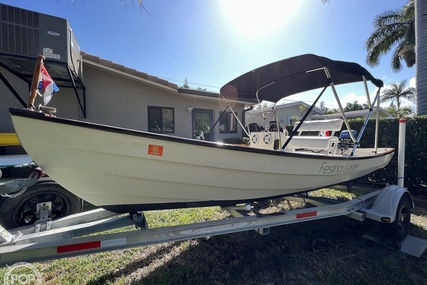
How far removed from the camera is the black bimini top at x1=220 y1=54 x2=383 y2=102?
8.95ft

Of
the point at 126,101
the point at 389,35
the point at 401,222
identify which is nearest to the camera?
the point at 401,222

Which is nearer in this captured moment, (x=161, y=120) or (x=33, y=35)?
(x=33, y=35)

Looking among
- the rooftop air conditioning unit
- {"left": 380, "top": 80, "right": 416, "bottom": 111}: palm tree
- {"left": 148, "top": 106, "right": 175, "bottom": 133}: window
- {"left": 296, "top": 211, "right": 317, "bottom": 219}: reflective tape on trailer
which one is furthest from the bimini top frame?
{"left": 380, "top": 80, "right": 416, "bottom": 111}: palm tree

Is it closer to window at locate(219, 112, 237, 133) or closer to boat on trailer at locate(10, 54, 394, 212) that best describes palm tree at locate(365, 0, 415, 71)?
window at locate(219, 112, 237, 133)

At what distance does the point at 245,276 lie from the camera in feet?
7.23

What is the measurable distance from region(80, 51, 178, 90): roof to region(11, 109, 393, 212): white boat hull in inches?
217

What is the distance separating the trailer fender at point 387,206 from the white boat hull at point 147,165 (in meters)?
1.19

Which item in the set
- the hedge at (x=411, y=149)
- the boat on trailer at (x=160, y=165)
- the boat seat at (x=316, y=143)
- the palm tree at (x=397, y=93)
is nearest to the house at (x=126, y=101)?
the boat seat at (x=316, y=143)

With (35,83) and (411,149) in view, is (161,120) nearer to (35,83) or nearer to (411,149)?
(35,83)

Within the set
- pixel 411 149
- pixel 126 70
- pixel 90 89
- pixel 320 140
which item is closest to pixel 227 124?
pixel 126 70

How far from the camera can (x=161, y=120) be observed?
794 cm

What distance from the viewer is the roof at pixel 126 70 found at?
6016mm

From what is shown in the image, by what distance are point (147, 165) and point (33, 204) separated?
1.89 m

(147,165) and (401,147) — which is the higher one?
(401,147)
